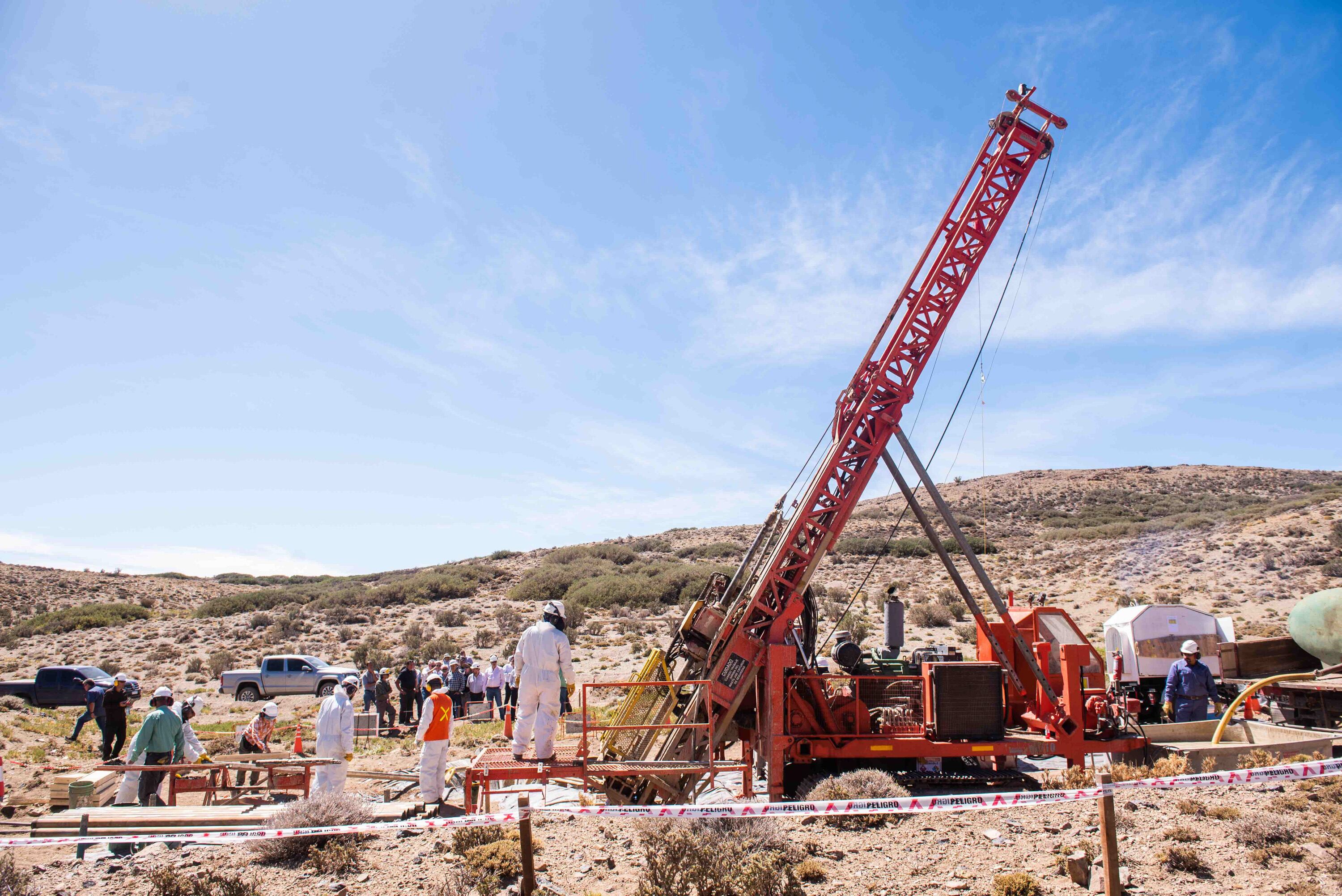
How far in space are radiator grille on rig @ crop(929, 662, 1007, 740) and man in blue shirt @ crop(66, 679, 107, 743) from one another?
42.2 ft

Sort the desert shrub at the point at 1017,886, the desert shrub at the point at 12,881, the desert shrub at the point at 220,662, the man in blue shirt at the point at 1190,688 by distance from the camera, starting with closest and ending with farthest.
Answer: the desert shrub at the point at 1017,886, the desert shrub at the point at 12,881, the man in blue shirt at the point at 1190,688, the desert shrub at the point at 220,662

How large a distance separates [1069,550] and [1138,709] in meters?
34.4

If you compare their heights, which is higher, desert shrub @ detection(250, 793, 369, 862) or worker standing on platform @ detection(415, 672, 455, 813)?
worker standing on platform @ detection(415, 672, 455, 813)

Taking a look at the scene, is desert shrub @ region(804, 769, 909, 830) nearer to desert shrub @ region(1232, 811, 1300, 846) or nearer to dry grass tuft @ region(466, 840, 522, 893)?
desert shrub @ region(1232, 811, 1300, 846)

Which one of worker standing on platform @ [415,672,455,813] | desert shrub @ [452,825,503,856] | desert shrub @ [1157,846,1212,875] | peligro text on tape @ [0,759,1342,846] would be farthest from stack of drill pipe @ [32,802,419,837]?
desert shrub @ [1157,846,1212,875]

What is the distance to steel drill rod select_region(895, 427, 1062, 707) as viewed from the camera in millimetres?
10102

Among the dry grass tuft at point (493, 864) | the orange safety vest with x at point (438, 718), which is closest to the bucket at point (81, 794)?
the orange safety vest with x at point (438, 718)

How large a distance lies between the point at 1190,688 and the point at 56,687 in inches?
1144

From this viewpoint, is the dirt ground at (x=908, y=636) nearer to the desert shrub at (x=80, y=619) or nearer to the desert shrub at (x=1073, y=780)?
the desert shrub at (x=80, y=619)

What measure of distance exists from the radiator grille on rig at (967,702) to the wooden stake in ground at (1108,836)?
4.07m

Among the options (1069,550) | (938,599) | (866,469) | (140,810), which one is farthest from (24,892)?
(1069,550)

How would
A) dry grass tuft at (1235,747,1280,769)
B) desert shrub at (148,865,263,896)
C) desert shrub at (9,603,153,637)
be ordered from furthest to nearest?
A: desert shrub at (9,603,153,637) < dry grass tuft at (1235,747,1280,769) < desert shrub at (148,865,263,896)

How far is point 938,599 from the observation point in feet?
111

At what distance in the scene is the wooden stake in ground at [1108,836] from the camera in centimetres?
540
